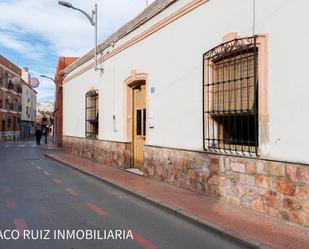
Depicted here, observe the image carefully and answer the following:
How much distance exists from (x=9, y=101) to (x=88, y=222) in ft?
160

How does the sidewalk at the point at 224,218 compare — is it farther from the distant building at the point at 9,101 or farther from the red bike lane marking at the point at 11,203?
the distant building at the point at 9,101

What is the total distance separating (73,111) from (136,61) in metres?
9.65

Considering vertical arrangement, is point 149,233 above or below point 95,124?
below

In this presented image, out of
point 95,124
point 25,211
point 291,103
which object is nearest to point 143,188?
point 25,211

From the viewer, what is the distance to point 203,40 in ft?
27.4

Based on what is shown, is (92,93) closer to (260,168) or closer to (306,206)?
(260,168)

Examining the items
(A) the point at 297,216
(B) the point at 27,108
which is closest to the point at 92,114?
(A) the point at 297,216

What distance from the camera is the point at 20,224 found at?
6.13 meters

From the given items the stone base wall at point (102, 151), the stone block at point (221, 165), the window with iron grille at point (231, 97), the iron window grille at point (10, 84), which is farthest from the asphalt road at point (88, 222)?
the iron window grille at point (10, 84)

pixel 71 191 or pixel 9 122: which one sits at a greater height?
pixel 9 122

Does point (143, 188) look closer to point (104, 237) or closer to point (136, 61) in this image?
point (104, 237)

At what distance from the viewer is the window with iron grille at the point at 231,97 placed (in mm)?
6969

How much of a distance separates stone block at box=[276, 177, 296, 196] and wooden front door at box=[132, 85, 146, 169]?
258 inches

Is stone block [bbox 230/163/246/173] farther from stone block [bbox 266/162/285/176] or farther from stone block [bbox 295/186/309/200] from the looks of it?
stone block [bbox 295/186/309/200]
